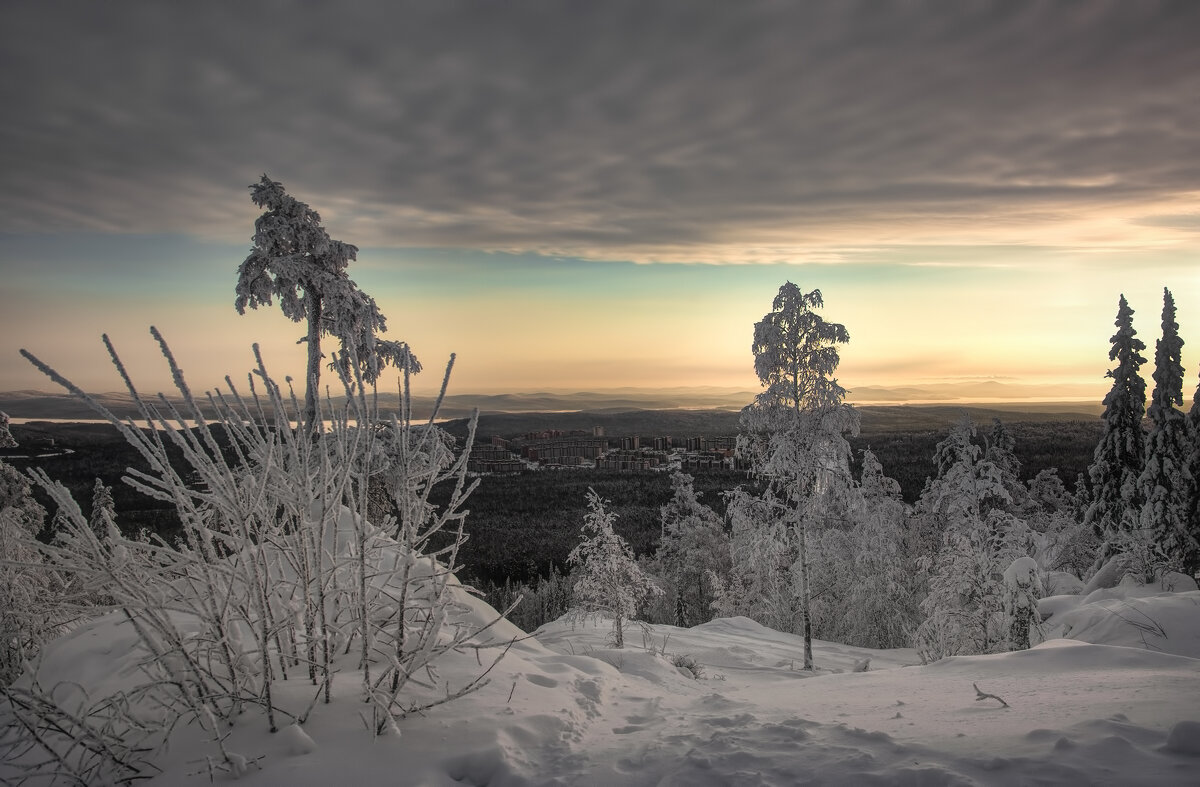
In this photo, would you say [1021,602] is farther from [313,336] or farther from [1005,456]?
[1005,456]

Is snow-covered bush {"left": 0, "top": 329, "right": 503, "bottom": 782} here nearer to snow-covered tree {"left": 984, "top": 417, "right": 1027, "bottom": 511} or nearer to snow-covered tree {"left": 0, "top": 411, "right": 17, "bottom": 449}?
snow-covered tree {"left": 0, "top": 411, "right": 17, "bottom": 449}

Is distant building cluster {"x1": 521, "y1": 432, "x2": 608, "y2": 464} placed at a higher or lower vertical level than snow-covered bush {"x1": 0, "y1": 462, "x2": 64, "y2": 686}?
lower

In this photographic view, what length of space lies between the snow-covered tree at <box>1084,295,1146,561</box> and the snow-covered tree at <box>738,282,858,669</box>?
1551cm

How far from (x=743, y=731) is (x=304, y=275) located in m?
13.5

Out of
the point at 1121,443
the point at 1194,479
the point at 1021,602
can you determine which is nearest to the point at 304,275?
the point at 1021,602

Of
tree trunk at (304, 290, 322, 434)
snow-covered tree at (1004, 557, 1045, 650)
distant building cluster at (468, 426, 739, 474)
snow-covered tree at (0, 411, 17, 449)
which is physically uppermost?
tree trunk at (304, 290, 322, 434)

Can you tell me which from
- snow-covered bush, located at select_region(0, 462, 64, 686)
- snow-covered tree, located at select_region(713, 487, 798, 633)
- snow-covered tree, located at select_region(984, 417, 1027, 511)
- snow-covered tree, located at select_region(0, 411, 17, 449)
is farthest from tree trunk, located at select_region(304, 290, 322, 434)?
snow-covered tree, located at select_region(984, 417, 1027, 511)

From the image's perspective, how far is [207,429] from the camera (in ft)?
13.1

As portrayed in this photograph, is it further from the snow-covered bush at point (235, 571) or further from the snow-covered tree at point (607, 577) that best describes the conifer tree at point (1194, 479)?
the snow-covered bush at point (235, 571)

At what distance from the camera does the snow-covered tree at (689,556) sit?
116 ft

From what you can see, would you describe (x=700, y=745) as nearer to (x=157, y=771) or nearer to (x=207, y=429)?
(x=157, y=771)

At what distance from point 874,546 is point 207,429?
23109 millimetres

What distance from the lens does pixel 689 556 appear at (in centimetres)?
3506

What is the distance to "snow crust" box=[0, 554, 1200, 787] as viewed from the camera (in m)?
3.31
